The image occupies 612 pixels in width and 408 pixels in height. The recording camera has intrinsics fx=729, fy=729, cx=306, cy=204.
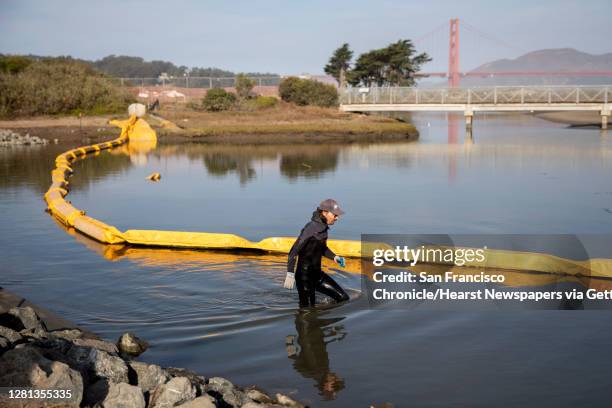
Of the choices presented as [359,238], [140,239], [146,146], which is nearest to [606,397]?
[359,238]

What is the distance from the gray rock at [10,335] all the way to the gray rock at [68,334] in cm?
81

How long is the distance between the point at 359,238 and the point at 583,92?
45699mm

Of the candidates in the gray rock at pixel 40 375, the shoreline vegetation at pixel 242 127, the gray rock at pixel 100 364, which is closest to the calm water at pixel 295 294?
the gray rock at pixel 100 364

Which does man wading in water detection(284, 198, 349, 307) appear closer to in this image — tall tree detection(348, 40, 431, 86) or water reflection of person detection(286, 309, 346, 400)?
water reflection of person detection(286, 309, 346, 400)

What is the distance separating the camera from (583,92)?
2228 inches

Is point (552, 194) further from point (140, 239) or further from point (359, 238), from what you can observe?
point (140, 239)

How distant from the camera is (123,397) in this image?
672cm

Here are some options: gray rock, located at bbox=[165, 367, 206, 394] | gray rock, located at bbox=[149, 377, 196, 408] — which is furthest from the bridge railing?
gray rock, located at bbox=[149, 377, 196, 408]

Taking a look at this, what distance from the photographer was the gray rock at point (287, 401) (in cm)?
752

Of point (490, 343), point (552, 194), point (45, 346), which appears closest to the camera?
point (45, 346)

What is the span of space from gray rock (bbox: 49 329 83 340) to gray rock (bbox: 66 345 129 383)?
3.50 ft

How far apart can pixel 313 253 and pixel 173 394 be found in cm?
367

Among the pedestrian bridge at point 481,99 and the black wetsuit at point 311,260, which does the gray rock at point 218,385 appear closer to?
the black wetsuit at point 311,260

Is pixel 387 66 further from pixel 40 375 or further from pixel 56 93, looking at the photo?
pixel 40 375
